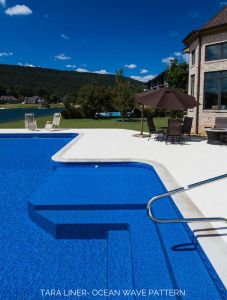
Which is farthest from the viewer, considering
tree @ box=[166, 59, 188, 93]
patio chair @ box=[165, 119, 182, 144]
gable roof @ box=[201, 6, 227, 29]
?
tree @ box=[166, 59, 188, 93]

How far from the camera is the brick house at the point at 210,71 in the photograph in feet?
55.0

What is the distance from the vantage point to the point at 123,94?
1107 inches

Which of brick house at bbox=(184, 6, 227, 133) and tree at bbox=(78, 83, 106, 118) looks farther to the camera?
tree at bbox=(78, 83, 106, 118)

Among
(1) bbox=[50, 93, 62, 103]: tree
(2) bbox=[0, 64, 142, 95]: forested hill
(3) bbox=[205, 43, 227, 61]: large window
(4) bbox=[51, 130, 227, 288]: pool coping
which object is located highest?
(2) bbox=[0, 64, 142, 95]: forested hill

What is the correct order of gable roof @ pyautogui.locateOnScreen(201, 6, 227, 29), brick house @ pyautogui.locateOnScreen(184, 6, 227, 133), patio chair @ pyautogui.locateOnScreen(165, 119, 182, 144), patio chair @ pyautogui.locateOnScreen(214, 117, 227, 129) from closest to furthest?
patio chair @ pyautogui.locateOnScreen(165, 119, 182, 144), patio chair @ pyautogui.locateOnScreen(214, 117, 227, 129), gable roof @ pyautogui.locateOnScreen(201, 6, 227, 29), brick house @ pyautogui.locateOnScreen(184, 6, 227, 133)

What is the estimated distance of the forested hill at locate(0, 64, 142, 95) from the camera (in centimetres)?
10474

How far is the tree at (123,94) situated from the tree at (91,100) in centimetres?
779

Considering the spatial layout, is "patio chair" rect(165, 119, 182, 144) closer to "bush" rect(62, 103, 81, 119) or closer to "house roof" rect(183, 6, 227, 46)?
"house roof" rect(183, 6, 227, 46)

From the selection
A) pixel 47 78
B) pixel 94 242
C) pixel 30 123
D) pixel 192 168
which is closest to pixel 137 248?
pixel 94 242

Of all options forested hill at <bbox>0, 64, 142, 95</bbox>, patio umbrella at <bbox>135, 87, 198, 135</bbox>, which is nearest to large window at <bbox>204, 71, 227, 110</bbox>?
patio umbrella at <bbox>135, 87, 198, 135</bbox>

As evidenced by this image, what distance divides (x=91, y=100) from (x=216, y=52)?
2126cm

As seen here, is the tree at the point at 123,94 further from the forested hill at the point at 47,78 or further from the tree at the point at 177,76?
the forested hill at the point at 47,78

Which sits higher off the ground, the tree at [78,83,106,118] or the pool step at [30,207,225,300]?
the tree at [78,83,106,118]

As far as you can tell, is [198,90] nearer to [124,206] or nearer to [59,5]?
[124,206]
